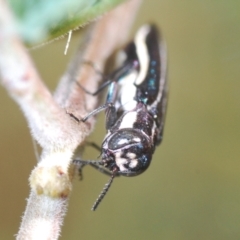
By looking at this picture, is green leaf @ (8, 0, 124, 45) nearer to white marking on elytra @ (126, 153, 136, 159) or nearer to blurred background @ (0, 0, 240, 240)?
white marking on elytra @ (126, 153, 136, 159)

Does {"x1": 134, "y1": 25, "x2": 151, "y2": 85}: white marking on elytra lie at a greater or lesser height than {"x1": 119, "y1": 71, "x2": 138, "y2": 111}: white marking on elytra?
greater

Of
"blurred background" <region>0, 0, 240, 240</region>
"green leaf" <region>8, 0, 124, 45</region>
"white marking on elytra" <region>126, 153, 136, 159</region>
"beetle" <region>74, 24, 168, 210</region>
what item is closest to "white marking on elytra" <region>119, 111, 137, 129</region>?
"beetle" <region>74, 24, 168, 210</region>

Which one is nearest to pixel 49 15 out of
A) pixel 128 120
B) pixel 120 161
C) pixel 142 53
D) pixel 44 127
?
pixel 44 127

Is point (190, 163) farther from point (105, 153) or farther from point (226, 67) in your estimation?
point (105, 153)

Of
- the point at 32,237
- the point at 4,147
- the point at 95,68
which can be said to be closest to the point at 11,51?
the point at 32,237

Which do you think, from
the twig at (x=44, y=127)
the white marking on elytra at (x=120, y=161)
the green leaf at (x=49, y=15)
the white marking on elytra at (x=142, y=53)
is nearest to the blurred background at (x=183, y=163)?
the white marking on elytra at (x=142, y=53)
